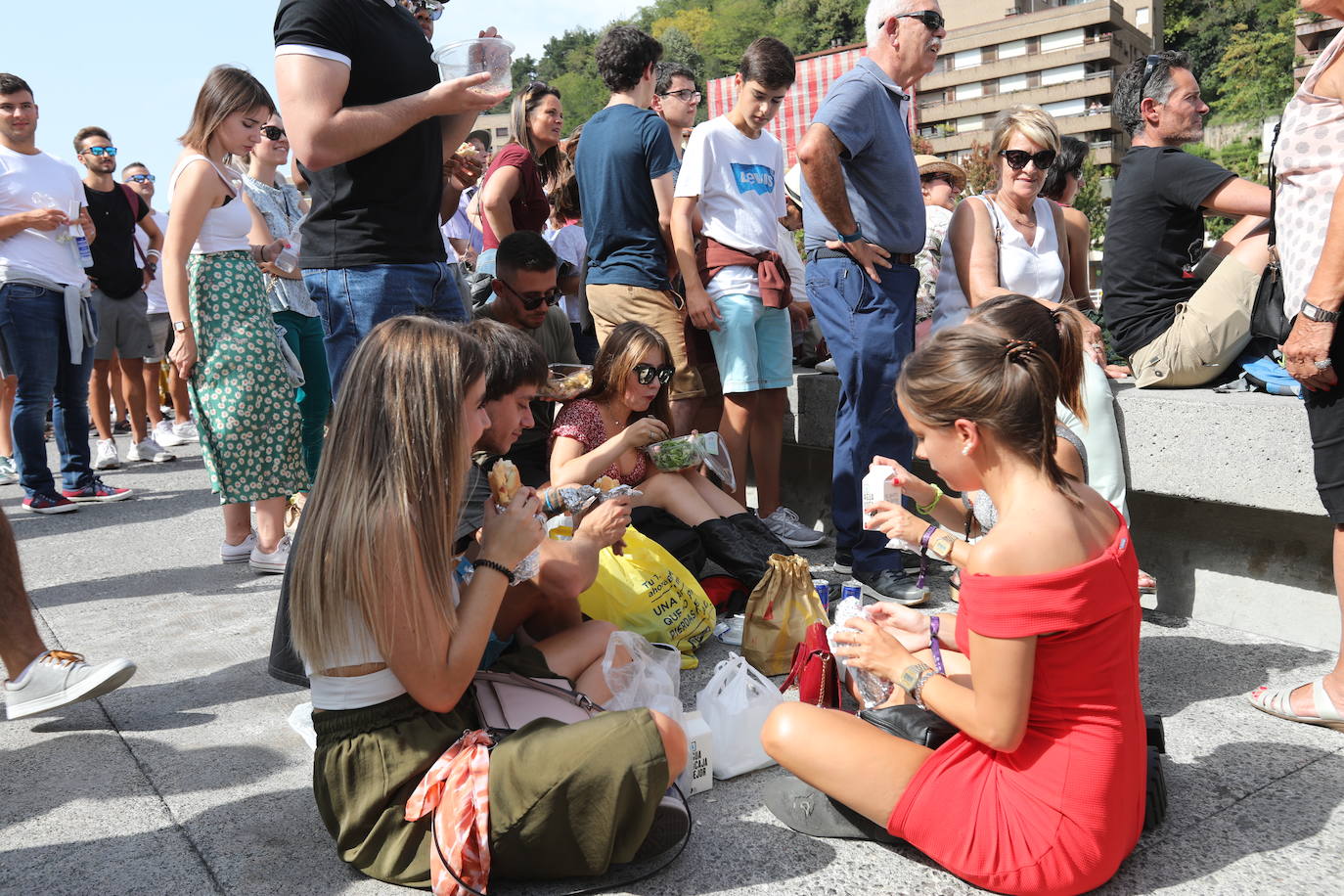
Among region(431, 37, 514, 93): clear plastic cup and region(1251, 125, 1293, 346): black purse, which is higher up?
region(431, 37, 514, 93): clear plastic cup

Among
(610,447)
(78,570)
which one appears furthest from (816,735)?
(78,570)

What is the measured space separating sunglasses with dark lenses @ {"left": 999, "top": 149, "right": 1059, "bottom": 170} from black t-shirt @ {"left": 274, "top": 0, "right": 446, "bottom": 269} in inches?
91.2

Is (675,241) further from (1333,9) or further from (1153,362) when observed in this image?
(1333,9)

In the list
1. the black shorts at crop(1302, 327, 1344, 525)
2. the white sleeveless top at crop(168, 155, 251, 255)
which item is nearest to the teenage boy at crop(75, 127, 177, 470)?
the white sleeveless top at crop(168, 155, 251, 255)

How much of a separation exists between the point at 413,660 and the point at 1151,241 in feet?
10.7

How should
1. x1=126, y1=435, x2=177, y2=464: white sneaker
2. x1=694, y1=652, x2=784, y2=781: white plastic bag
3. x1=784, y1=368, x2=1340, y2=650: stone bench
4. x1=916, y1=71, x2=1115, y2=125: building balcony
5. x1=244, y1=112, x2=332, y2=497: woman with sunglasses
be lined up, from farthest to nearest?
x1=916, y1=71, x2=1115, y2=125: building balcony < x1=126, y1=435, x2=177, y2=464: white sneaker < x1=244, y1=112, x2=332, y2=497: woman with sunglasses < x1=784, y1=368, x2=1340, y2=650: stone bench < x1=694, y1=652, x2=784, y2=781: white plastic bag

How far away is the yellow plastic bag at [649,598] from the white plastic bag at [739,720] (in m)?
0.64

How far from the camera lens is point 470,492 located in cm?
279

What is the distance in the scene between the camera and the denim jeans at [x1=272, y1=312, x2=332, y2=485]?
504 centimetres

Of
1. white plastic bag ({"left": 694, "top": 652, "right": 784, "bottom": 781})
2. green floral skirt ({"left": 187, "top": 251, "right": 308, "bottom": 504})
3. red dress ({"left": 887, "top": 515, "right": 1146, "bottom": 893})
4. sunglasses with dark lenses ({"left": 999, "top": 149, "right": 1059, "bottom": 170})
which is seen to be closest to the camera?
red dress ({"left": 887, "top": 515, "right": 1146, "bottom": 893})

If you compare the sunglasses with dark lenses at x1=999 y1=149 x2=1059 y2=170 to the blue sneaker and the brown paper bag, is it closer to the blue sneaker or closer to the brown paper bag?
the brown paper bag

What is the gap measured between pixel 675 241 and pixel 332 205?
1.79 m

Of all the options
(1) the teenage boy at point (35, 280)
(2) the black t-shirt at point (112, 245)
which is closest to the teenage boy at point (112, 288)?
(2) the black t-shirt at point (112, 245)

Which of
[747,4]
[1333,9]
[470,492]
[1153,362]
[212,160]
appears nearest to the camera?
[1333,9]
